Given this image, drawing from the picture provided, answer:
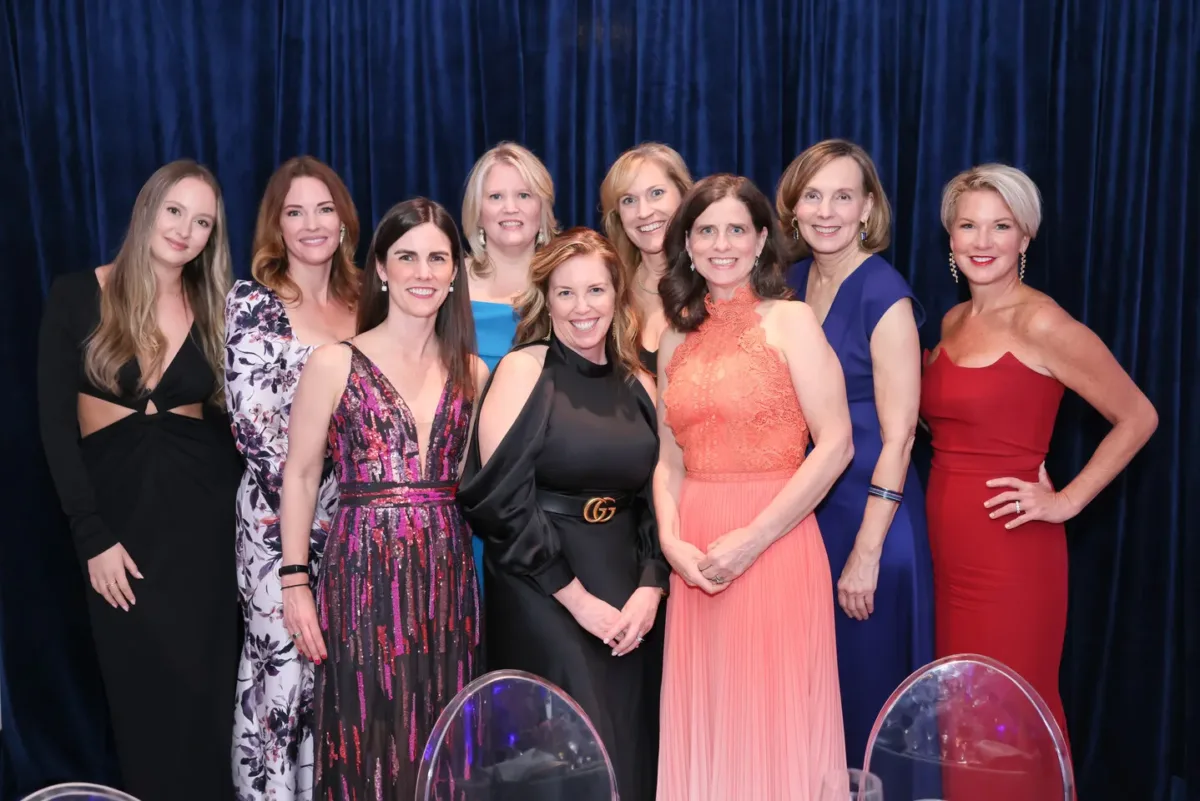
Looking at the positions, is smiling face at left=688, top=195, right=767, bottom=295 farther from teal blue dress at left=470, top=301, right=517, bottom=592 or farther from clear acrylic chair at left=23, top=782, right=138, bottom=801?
clear acrylic chair at left=23, top=782, right=138, bottom=801

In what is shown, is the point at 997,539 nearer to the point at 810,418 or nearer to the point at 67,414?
the point at 810,418

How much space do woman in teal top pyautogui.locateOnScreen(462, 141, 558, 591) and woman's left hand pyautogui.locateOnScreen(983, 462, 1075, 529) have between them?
1.43 meters

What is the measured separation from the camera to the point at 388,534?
264 cm

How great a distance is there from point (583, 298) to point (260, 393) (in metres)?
0.99

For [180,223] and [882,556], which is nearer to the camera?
[882,556]

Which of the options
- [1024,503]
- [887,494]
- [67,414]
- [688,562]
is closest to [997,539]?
[1024,503]

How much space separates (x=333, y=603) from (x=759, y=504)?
1.02m

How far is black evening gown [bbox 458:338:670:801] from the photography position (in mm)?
2566

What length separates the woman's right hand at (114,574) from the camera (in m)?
3.06

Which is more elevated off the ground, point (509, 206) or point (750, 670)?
point (509, 206)

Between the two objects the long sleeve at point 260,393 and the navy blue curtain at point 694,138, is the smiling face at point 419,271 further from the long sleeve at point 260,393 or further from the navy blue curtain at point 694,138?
the navy blue curtain at point 694,138

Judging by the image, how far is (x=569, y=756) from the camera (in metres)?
1.83

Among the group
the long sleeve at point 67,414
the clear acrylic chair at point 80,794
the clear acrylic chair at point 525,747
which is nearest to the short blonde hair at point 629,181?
the long sleeve at point 67,414

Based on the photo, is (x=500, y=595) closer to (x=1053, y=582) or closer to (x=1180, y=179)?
(x=1053, y=582)
